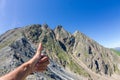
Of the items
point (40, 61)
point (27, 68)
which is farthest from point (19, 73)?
point (40, 61)

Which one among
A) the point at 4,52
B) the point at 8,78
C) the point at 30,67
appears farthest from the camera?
the point at 4,52

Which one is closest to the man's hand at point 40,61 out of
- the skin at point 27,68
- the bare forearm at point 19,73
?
the skin at point 27,68

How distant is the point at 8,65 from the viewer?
2931 inches

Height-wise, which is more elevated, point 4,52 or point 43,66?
point 4,52

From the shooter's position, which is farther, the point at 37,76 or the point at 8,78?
the point at 37,76

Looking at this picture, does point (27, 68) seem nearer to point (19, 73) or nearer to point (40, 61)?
point (19, 73)

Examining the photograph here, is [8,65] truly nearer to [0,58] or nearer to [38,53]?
[0,58]

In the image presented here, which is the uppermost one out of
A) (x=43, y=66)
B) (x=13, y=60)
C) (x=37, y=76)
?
(x=13, y=60)

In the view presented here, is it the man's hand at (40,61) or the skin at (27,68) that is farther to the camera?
the man's hand at (40,61)

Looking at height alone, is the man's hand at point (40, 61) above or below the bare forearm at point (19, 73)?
above

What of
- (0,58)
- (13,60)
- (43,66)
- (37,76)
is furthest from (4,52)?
(43,66)

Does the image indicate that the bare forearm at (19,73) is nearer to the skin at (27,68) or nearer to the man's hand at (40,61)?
the skin at (27,68)

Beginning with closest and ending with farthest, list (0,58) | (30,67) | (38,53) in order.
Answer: (30,67), (38,53), (0,58)

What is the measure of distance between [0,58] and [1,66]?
31.5 ft
